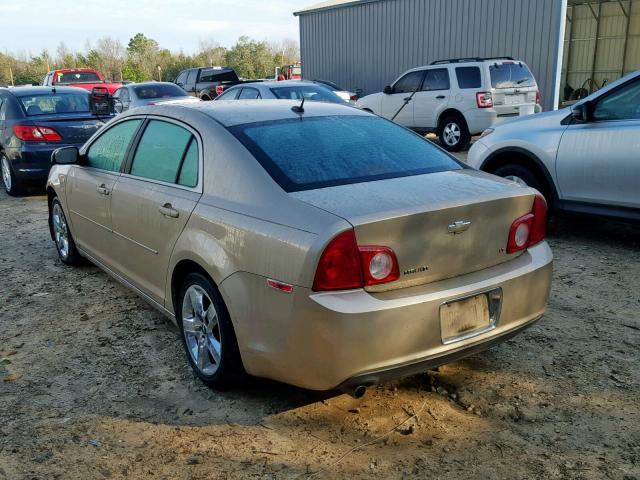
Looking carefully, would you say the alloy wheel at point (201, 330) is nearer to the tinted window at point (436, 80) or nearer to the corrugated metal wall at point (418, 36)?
the tinted window at point (436, 80)

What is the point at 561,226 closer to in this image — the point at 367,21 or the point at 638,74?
the point at 638,74

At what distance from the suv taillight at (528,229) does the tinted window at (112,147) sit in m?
2.62

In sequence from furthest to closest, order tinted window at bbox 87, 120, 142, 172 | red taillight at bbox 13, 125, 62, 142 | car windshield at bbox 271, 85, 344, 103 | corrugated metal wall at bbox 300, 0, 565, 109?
corrugated metal wall at bbox 300, 0, 565, 109 → car windshield at bbox 271, 85, 344, 103 → red taillight at bbox 13, 125, 62, 142 → tinted window at bbox 87, 120, 142, 172

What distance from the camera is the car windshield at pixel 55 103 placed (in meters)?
9.44

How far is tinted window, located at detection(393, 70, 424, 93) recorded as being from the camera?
13.9 meters

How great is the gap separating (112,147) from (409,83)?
34.7ft

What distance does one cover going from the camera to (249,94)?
1216 centimetres

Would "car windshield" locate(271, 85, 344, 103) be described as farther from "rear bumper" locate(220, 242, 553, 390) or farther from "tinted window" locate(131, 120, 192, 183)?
"rear bumper" locate(220, 242, 553, 390)

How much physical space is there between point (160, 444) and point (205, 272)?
2.88 feet

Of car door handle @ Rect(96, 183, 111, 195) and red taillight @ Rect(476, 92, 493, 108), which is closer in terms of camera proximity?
car door handle @ Rect(96, 183, 111, 195)

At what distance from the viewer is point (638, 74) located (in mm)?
5625

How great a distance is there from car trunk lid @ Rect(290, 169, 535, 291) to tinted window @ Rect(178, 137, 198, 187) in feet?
2.68

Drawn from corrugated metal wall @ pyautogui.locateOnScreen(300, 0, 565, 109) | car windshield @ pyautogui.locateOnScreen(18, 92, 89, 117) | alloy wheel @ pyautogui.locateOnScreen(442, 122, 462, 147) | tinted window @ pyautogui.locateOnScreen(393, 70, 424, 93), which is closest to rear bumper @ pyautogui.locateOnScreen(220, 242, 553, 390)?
car windshield @ pyautogui.locateOnScreen(18, 92, 89, 117)

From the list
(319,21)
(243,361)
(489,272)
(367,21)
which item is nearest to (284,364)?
(243,361)
